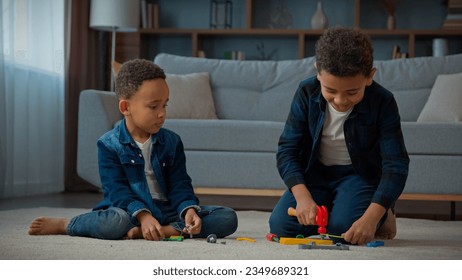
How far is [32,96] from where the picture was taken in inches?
158

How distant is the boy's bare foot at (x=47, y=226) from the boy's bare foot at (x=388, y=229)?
0.78 meters

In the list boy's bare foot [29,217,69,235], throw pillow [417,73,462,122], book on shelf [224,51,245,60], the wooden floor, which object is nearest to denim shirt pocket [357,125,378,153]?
boy's bare foot [29,217,69,235]

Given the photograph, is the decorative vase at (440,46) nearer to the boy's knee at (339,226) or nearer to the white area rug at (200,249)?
the white area rug at (200,249)

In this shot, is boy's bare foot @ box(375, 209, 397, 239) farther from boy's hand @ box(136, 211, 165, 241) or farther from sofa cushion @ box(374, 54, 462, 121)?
sofa cushion @ box(374, 54, 462, 121)

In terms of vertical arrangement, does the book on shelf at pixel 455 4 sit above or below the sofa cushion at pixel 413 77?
above

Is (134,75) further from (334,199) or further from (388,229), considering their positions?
(388,229)

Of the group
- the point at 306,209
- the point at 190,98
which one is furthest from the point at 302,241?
the point at 190,98

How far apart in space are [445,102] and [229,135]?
100 centimetres

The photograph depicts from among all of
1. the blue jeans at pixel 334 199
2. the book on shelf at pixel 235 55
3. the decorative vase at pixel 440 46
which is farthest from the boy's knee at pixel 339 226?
the book on shelf at pixel 235 55

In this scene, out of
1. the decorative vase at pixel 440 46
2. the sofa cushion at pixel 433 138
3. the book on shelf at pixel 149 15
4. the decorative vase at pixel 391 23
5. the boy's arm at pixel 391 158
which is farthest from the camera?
the book on shelf at pixel 149 15

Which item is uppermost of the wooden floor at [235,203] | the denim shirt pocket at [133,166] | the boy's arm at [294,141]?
the boy's arm at [294,141]

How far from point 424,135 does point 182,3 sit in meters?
2.96

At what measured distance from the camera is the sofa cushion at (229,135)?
10.1 feet
